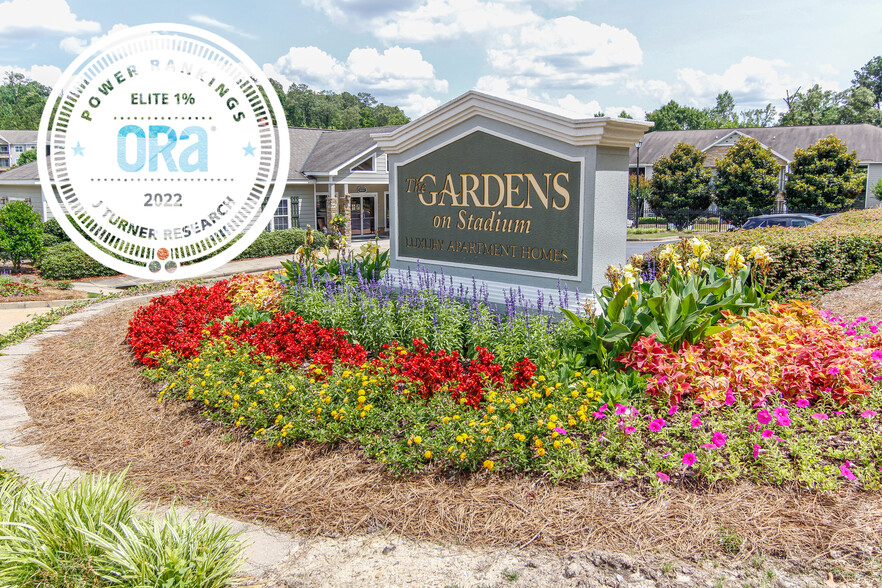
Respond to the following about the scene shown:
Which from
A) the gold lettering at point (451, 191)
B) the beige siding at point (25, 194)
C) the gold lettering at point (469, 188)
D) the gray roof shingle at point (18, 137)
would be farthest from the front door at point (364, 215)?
the gray roof shingle at point (18, 137)

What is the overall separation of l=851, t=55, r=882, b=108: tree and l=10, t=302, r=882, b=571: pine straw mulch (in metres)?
96.4

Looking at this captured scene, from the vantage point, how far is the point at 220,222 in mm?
18797

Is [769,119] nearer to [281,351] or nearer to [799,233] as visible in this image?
[799,233]

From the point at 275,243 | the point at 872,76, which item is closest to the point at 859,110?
the point at 872,76

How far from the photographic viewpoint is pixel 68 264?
15.6 metres

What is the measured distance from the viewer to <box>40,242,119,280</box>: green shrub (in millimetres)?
15453

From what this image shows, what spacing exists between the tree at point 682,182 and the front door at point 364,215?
46.8 feet

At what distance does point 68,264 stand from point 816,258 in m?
15.8

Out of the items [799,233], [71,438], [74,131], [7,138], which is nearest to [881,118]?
[799,233]

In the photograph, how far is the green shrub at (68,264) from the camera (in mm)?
15453

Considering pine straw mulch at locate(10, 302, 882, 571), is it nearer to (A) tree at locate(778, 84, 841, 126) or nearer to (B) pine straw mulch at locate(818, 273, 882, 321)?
(B) pine straw mulch at locate(818, 273, 882, 321)

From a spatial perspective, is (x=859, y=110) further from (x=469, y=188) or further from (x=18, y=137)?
(x=18, y=137)

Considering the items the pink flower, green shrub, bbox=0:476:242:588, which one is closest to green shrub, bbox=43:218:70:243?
green shrub, bbox=0:476:242:588

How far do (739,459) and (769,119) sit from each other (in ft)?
301
